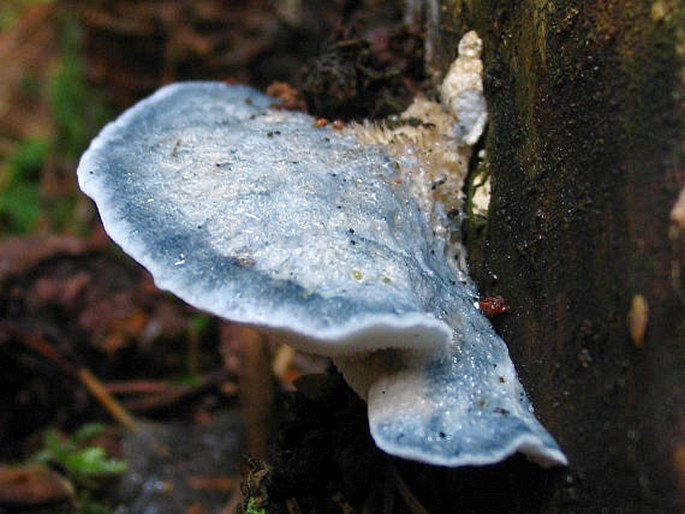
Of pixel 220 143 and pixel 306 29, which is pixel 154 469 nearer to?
pixel 220 143

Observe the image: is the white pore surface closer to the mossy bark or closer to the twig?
the mossy bark

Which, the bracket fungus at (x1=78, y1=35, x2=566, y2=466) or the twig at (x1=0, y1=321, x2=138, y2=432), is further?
the twig at (x1=0, y1=321, x2=138, y2=432)

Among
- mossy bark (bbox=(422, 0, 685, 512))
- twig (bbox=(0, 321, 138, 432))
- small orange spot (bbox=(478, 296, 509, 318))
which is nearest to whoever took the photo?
mossy bark (bbox=(422, 0, 685, 512))

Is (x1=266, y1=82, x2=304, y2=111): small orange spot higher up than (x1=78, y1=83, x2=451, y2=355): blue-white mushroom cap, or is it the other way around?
(x1=266, y1=82, x2=304, y2=111): small orange spot

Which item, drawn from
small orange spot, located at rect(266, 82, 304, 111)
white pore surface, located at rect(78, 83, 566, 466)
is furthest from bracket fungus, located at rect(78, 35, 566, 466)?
small orange spot, located at rect(266, 82, 304, 111)

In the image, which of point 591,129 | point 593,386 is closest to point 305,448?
point 593,386

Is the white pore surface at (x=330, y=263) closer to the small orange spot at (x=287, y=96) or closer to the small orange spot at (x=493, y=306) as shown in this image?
the small orange spot at (x=493, y=306)

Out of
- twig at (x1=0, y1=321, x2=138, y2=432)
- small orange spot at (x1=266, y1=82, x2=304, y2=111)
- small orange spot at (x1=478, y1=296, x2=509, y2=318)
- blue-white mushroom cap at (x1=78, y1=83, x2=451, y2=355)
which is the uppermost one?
small orange spot at (x1=266, y1=82, x2=304, y2=111)
